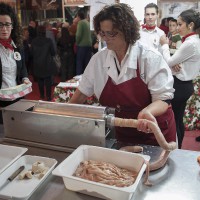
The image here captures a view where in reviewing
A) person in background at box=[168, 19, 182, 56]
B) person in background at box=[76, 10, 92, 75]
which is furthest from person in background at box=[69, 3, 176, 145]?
person in background at box=[76, 10, 92, 75]

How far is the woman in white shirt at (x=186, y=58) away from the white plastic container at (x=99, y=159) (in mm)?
1726

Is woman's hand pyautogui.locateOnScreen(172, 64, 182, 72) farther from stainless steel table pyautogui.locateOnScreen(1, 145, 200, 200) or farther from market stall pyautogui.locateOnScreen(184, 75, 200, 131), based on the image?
stainless steel table pyautogui.locateOnScreen(1, 145, 200, 200)

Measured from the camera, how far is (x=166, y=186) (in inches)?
38.1

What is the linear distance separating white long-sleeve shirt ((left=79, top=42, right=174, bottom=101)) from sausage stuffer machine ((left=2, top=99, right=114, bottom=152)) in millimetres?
328

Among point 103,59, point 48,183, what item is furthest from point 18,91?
point 48,183

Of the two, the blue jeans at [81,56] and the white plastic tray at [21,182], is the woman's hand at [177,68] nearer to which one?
the white plastic tray at [21,182]

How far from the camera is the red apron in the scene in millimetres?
1454

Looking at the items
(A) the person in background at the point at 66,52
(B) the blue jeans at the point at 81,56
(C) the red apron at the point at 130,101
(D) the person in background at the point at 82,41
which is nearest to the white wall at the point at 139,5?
(C) the red apron at the point at 130,101

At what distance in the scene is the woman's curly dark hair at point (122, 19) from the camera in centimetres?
140

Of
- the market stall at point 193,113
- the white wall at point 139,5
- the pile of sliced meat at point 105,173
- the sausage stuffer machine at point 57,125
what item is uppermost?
the white wall at point 139,5

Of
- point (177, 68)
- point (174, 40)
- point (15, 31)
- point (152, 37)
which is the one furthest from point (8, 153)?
point (174, 40)

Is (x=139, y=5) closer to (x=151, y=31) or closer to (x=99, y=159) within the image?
(x=151, y=31)

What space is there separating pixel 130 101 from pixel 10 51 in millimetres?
1241

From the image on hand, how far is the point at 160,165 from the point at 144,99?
48 centimetres
